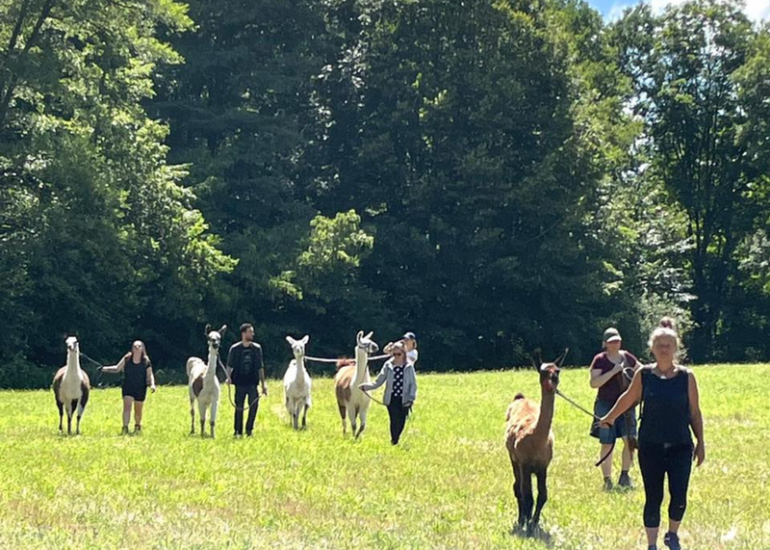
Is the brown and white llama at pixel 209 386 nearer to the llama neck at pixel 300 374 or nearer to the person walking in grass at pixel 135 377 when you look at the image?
the person walking in grass at pixel 135 377

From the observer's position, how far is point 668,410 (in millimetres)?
8836

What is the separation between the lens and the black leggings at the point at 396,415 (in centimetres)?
1697

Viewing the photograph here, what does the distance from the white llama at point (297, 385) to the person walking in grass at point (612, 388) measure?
7026mm

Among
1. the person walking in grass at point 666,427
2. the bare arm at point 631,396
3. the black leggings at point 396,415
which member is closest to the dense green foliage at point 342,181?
the black leggings at point 396,415

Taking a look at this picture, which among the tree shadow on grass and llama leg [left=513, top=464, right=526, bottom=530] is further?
llama leg [left=513, top=464, right=526, bottom=530]

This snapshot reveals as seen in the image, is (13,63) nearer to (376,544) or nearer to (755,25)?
(376,544)

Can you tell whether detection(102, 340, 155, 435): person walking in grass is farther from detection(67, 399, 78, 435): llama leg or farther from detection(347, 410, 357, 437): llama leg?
detection(347, 410, 357, 437): llama leg

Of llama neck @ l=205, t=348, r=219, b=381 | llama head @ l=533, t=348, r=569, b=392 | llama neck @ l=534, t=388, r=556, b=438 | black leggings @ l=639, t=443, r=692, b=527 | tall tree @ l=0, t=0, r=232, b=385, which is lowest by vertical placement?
black leggings @ l=639, t=443, r=692, b=527

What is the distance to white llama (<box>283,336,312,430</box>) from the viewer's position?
19.6 meters

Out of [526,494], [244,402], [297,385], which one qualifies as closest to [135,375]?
[244,402]

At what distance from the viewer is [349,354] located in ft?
154

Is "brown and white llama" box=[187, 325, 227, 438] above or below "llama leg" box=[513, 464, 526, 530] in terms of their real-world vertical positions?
above

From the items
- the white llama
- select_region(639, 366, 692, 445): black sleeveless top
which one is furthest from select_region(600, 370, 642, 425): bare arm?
the white llama

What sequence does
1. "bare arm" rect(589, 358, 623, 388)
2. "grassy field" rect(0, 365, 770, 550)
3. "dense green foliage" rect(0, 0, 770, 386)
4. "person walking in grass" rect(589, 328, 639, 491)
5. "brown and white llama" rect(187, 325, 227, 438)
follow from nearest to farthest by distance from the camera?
1. "grassy field" rect(0, 365, 770, 550)
2. "bare arm" rect(589, 358, 623, 388)
3. "person walking in grass" rect(589, 328, 639, 491)
4. "brown and white llama" rect(187, 325, 227, 438)
5. "dense green foliage" rect(0, 0, 770, 386)
